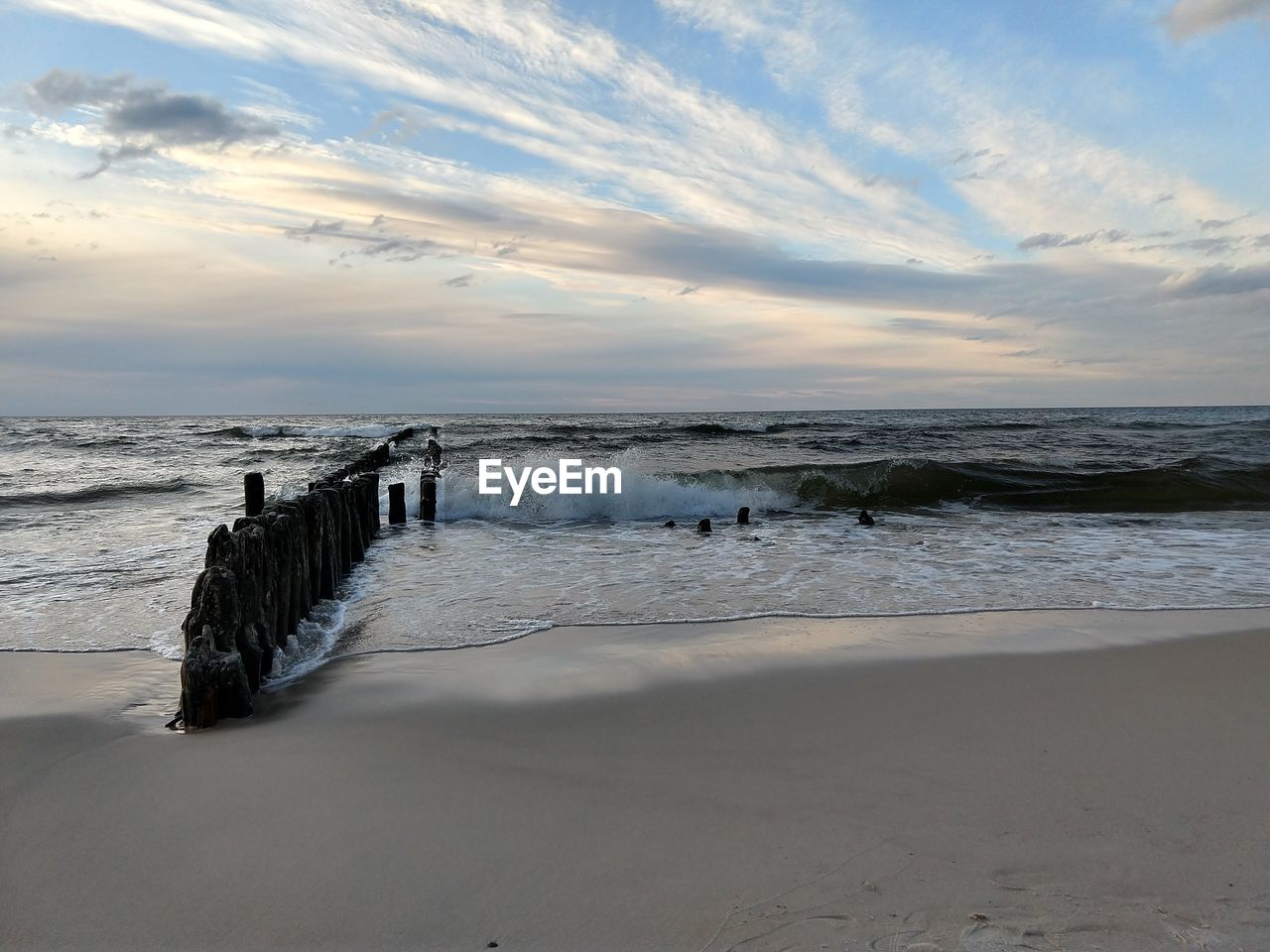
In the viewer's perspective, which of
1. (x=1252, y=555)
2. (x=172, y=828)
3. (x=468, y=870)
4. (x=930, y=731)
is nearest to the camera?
(x=468, y=870)

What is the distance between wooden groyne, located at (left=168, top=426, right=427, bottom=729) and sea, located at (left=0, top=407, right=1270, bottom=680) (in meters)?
0.33

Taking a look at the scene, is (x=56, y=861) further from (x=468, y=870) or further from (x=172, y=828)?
(x=468, y=870)

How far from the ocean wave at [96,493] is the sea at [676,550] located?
0.30ft

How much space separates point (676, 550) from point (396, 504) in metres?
4.90

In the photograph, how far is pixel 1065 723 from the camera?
401cm

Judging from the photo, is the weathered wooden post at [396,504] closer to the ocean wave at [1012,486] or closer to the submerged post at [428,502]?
the submerged post at [428,502]

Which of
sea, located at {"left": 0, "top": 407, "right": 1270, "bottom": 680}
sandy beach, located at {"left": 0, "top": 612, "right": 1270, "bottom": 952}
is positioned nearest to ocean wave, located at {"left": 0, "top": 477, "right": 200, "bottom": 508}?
sea, located at {"left": 0, "top": 407, "right": 1270, "bottom": 680}

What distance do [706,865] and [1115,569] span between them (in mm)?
7453

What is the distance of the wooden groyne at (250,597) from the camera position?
13.3 ft

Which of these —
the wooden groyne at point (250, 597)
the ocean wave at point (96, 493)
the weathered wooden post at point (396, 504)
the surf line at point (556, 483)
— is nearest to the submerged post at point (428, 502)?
the weathered wooden post at point (396, 504)

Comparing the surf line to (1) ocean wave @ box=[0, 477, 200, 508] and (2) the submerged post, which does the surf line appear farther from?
(1) ocean wave @ box=[0, 477, 200, 508]

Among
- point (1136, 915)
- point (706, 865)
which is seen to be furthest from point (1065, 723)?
point (706, 865)

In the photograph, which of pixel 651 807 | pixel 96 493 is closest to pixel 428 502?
pixel 96 493

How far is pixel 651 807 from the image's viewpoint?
3.12 meters
